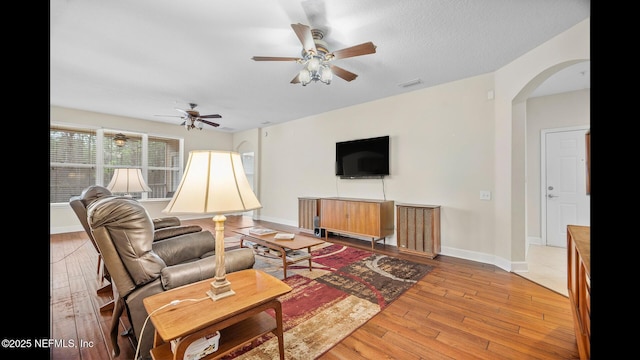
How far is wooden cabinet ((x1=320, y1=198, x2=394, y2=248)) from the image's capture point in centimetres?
404

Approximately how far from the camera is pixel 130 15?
2.21 meters

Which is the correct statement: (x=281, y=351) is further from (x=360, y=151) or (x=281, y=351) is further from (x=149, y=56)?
(x=360, y=151)

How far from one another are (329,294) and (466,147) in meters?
2.82

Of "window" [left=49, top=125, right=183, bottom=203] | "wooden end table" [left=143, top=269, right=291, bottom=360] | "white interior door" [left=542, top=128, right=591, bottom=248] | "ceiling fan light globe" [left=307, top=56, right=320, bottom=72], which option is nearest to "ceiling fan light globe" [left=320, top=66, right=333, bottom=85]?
"ceiling fan light globe" [left=307, top=56, right=320, bottom=72]

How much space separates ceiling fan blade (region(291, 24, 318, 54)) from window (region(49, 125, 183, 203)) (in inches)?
212

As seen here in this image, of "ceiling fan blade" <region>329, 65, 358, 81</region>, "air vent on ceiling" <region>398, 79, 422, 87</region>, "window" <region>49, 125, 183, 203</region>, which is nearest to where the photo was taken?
"ceiling fan blade" <region>329, 65, 358, 81</region>

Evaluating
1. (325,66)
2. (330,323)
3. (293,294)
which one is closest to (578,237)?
(330,323)

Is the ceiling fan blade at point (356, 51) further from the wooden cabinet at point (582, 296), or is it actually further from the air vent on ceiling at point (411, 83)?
the wooden cabinet at point (582, 296)

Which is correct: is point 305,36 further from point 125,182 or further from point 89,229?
point 125,182

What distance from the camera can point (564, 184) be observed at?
410cm

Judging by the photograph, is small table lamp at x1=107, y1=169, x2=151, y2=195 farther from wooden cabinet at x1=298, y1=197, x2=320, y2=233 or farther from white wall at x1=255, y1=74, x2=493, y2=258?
white wall at x1=255, y1=74, x2=493, y2=258

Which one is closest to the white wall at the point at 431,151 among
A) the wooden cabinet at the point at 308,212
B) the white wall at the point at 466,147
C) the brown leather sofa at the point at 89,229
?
the white wall at the point at 466,147

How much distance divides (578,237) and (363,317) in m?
1.67

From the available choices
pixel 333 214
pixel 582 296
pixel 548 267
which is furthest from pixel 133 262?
pixel 548 267
